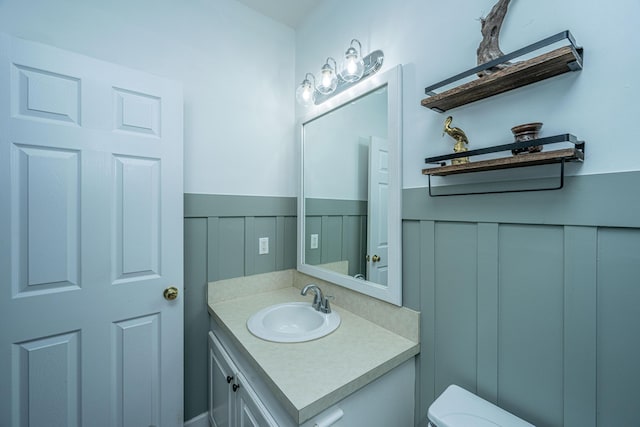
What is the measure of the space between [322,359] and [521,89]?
3.68 feet

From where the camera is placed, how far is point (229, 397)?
114 cm

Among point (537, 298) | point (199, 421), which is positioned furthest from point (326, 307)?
point (199, 421)

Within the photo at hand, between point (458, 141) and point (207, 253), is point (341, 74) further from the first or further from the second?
point (207, 253)

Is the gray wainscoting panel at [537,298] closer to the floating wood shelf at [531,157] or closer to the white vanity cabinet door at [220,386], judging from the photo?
the floating wood shelf at [531,157]

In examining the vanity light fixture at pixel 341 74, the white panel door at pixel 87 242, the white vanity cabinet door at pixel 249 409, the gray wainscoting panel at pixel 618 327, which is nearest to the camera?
the gray wainscoting panel at pixel 618 327

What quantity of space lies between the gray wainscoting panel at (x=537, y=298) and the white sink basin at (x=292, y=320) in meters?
0.43

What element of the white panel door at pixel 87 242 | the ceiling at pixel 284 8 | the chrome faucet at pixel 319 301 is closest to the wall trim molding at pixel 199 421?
the white panel door at pixel 87 242

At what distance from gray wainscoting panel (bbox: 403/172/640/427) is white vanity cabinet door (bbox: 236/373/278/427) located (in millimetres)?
641

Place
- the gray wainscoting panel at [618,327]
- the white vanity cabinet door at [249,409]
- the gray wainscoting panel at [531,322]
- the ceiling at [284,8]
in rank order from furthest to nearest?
the ceiling at [284,8], the white vanity cabinet door at [249,409], the gray wainscoting panel at [531,322], the gray wainscoting panel at [618,327]

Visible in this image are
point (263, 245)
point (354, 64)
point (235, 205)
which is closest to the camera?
point (354, 64)

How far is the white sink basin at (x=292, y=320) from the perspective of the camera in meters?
1.18

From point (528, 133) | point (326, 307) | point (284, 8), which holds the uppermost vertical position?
point (284, 8)

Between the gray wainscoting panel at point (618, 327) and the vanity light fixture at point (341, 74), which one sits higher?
the vanity light fixture at point (341, 74)

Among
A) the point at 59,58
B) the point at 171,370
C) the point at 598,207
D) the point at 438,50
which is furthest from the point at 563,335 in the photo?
the point at 59,58
